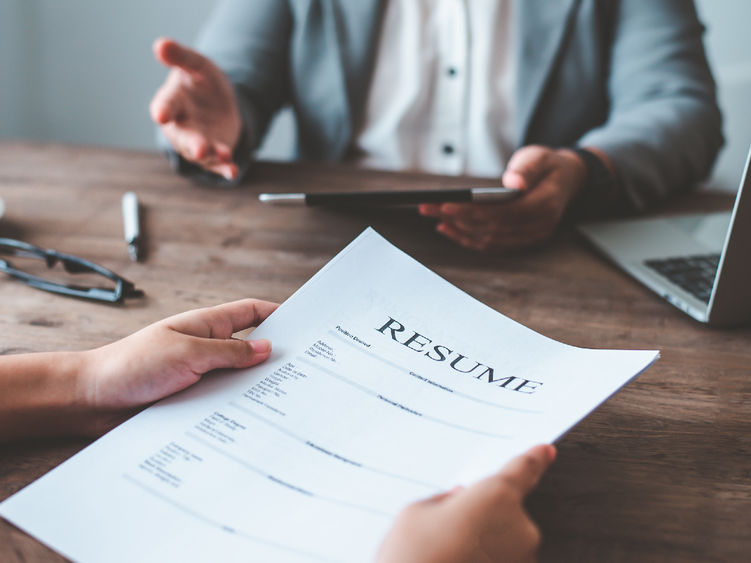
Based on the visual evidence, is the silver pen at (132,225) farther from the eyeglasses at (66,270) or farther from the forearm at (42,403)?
the forearm at (42,403)

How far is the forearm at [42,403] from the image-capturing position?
1.34 feet

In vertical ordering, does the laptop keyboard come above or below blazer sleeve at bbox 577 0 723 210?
below

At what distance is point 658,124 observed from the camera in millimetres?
931

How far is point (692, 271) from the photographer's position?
66 cm

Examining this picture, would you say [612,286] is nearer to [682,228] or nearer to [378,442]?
[682,228]

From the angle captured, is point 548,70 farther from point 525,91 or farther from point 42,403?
point 42,403

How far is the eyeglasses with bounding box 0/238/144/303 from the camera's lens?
1.96 feet

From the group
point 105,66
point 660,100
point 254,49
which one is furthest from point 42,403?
point 105,66

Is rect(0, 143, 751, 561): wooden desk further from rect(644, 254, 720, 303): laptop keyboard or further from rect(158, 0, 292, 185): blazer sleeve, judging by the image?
rect(158, 0, 292, 185): blazer sleeve

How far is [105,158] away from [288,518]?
30.1 inches

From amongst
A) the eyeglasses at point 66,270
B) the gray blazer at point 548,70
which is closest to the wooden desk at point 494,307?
the eyeglasses at point 66,270

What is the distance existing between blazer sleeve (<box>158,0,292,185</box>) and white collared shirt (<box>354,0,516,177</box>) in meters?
0.17

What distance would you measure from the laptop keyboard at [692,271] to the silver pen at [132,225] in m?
0.54

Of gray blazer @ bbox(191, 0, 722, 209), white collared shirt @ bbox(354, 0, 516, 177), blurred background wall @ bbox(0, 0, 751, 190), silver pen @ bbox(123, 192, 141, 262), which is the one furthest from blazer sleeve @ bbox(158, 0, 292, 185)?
blurred background wall @ bbox(0, 0, 751, 190)
